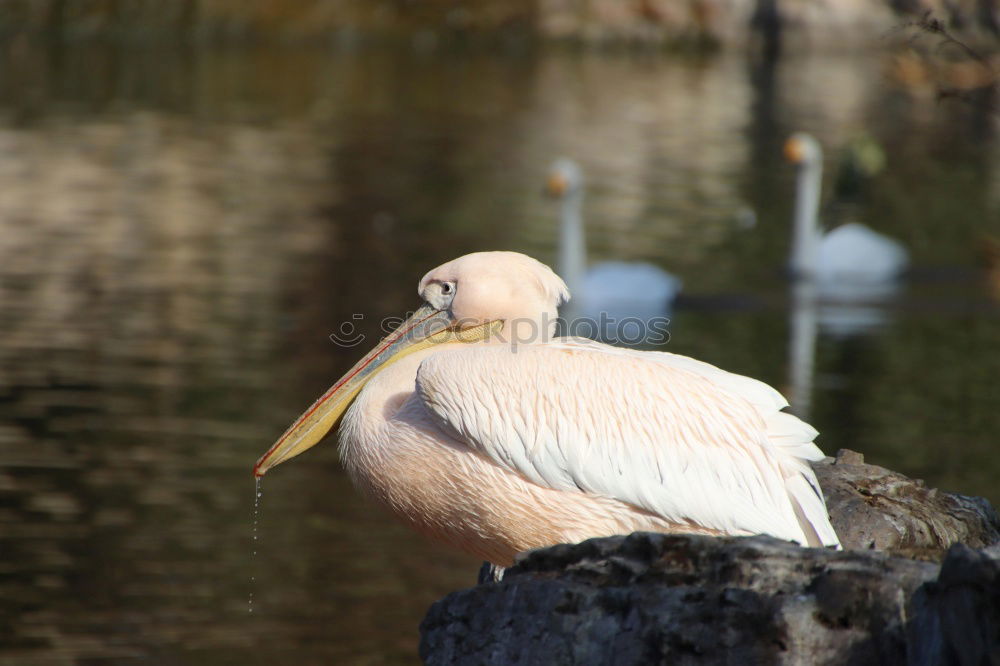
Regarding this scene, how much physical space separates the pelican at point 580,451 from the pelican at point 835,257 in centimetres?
844

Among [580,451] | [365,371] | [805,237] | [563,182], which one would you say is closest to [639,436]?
[580,451]

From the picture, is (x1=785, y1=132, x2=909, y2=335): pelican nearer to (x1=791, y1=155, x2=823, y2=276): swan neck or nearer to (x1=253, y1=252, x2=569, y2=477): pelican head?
(x1=791, y1=155, x2=823, y2=276): swan neck

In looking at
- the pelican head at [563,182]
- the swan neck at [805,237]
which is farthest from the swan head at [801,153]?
the pelican head at [563,182]

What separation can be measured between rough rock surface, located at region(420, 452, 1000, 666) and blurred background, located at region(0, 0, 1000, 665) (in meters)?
0.80

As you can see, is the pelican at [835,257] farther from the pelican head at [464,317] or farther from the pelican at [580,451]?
the pelican at [580,451]

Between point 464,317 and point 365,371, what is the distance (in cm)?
32

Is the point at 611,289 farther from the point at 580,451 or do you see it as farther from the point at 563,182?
the point at 580,451

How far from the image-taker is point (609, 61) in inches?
1239

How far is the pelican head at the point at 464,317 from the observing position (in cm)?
383

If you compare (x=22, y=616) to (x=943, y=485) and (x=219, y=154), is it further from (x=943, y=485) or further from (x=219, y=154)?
(x=219, y=154)

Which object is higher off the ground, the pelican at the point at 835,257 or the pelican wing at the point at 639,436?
the pelican at the point at 835,257

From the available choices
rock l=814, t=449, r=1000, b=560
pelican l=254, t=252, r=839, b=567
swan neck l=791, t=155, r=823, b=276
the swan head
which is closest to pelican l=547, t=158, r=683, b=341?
swan neck l=791, t=155, r=823, b=276

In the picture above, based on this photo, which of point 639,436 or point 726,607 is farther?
point 639,436

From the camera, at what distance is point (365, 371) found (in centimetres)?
398
